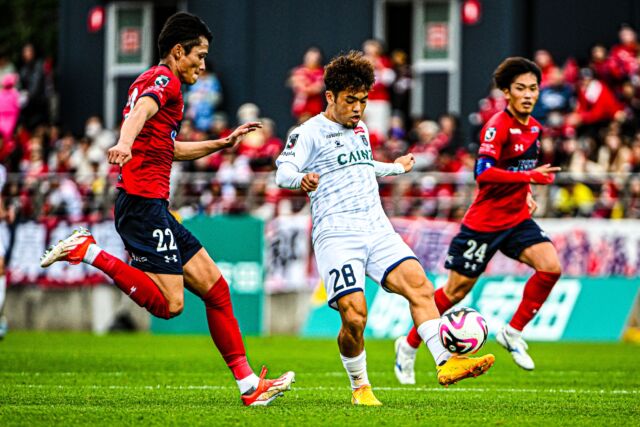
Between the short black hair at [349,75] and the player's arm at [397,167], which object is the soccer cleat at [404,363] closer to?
the player's arm at [397,167]

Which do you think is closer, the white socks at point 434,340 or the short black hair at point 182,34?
the white socks at point 434,340

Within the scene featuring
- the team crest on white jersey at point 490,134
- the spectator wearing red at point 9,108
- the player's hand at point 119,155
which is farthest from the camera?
the spectator wearing red at point 9,108

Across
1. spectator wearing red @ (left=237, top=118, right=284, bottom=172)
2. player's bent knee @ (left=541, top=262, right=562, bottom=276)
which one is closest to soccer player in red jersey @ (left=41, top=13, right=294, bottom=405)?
player's bent knee @ (left=541, top=262, right=562, bottom=276)

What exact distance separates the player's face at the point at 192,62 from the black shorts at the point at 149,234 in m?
0.90

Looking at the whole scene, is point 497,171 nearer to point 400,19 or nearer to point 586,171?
point 586,171

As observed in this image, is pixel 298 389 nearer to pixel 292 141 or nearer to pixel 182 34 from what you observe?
pixel 292 141

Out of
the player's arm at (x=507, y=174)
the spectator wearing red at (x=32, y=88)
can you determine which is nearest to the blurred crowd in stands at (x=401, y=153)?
the spectator wearing red at (x=32, y=88)

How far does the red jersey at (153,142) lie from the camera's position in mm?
8688

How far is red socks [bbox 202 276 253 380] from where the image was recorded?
8.89 metres

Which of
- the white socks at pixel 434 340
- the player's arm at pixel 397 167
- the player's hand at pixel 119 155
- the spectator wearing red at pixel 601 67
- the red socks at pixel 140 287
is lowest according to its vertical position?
the white socks at pixel 434 340

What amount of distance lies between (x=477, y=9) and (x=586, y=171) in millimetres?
5515

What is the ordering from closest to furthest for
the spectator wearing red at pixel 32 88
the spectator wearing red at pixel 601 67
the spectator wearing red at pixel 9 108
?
the spectator wearing red at pixel 601 67
the spectator wearing red at pixel 9 108
the spectator wearing red at pixel 32 88

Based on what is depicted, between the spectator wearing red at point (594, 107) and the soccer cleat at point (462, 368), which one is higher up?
the spectator wearing red at point (594, 107)

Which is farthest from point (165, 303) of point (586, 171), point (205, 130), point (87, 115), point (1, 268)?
point (87, 115)
